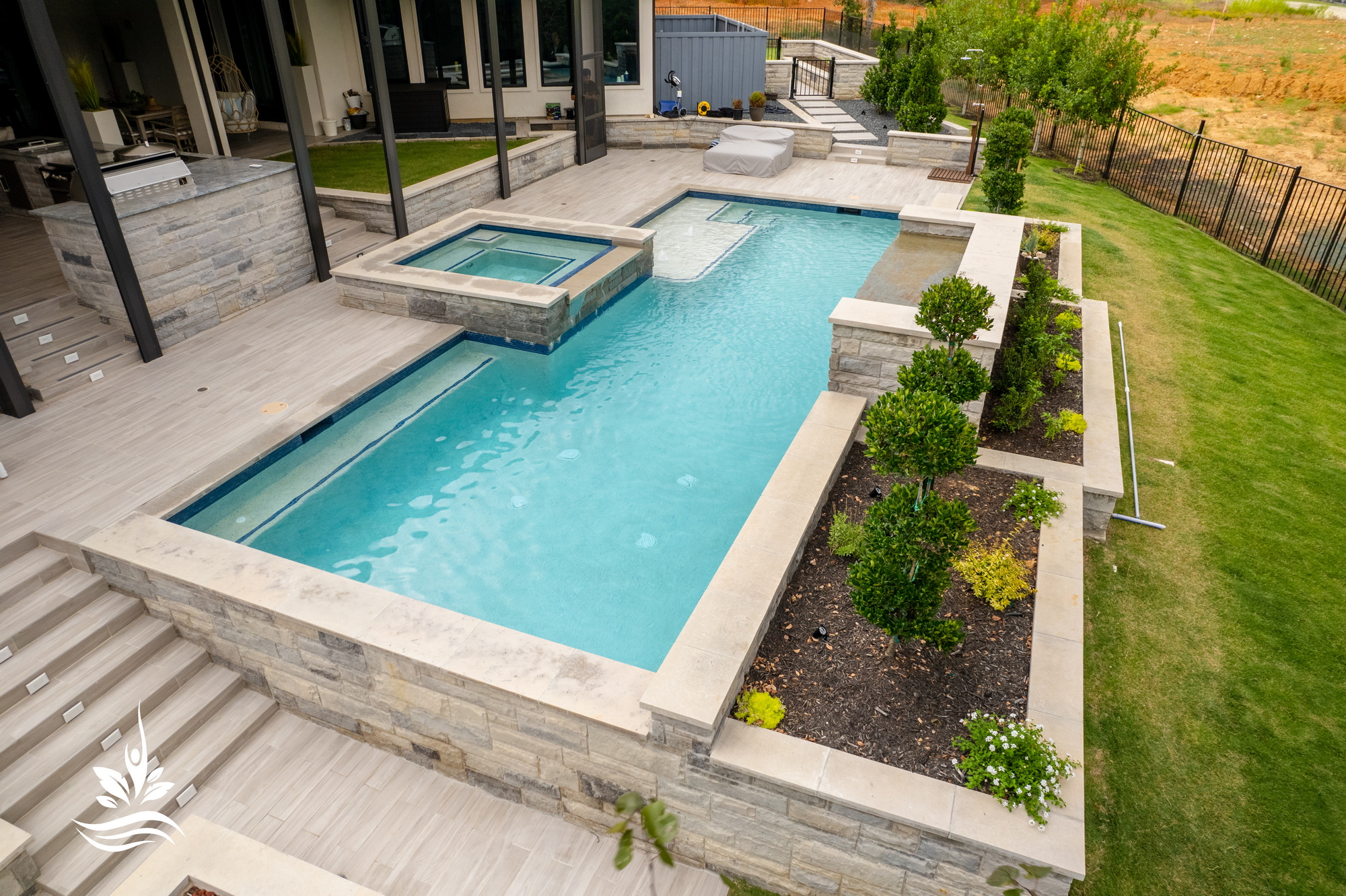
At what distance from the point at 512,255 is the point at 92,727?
810 centimetres

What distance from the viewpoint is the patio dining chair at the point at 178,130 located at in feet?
42.2

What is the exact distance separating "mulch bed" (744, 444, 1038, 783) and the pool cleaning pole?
182 centimetres

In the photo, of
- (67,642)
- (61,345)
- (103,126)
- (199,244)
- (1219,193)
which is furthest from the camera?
(1219,193)

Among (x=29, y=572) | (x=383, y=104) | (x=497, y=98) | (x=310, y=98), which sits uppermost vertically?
(x=383, y=104)

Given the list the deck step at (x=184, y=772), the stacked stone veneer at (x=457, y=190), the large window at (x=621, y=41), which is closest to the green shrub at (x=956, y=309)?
the deck step at (x=184, y=772)

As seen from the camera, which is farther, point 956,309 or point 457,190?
point 457,190

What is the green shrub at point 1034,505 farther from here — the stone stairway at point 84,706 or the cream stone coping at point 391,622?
the stone stairway at point 84,706

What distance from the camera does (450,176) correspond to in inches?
520

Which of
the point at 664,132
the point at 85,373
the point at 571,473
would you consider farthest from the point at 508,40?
the point at 571,473

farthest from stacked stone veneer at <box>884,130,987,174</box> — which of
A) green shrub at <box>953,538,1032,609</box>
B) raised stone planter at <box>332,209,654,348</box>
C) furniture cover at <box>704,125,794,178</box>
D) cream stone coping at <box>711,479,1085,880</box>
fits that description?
cream stone coping at <box>711,479,1085,880</box>

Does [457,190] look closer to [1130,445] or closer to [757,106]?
[757,106]

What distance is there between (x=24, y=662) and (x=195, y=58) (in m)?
11.0

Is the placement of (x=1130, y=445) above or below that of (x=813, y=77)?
below

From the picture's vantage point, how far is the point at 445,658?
15.6ft
